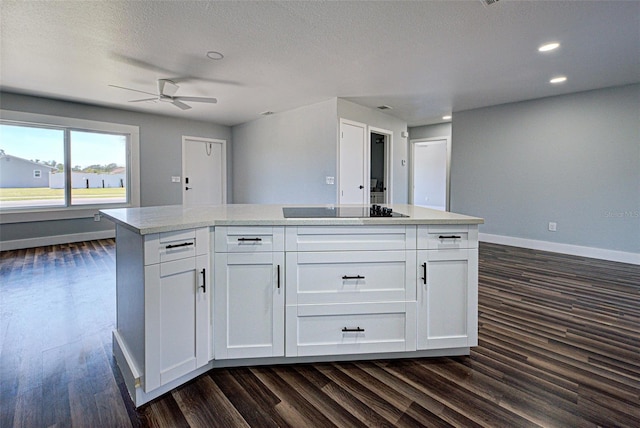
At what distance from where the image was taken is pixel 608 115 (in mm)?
4219

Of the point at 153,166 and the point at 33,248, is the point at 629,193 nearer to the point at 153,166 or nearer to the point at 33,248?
the point at 153,166

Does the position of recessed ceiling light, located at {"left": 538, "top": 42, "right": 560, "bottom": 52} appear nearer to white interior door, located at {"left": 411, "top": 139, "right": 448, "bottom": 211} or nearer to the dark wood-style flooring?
the dark wood-style flooring

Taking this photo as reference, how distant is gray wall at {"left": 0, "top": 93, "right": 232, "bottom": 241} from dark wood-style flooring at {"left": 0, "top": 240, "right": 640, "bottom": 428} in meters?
3.29

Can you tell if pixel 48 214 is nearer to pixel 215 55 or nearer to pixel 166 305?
pixel 215 55

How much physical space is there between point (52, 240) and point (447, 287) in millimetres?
6393

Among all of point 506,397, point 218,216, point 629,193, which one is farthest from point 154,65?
point 629,193

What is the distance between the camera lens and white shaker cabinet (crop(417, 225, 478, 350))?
5.88ft

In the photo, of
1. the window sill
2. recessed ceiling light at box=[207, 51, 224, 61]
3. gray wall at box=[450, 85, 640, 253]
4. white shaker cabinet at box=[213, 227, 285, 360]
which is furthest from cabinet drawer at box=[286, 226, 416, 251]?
the window sill

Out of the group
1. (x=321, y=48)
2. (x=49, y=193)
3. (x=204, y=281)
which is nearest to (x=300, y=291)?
(x=204, y=281)

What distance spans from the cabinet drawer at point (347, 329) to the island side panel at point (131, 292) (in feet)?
2.45

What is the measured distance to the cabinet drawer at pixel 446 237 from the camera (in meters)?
1.79

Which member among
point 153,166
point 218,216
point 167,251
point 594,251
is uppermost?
point 153,166

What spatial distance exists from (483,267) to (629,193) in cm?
235

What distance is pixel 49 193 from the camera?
17.1ft
